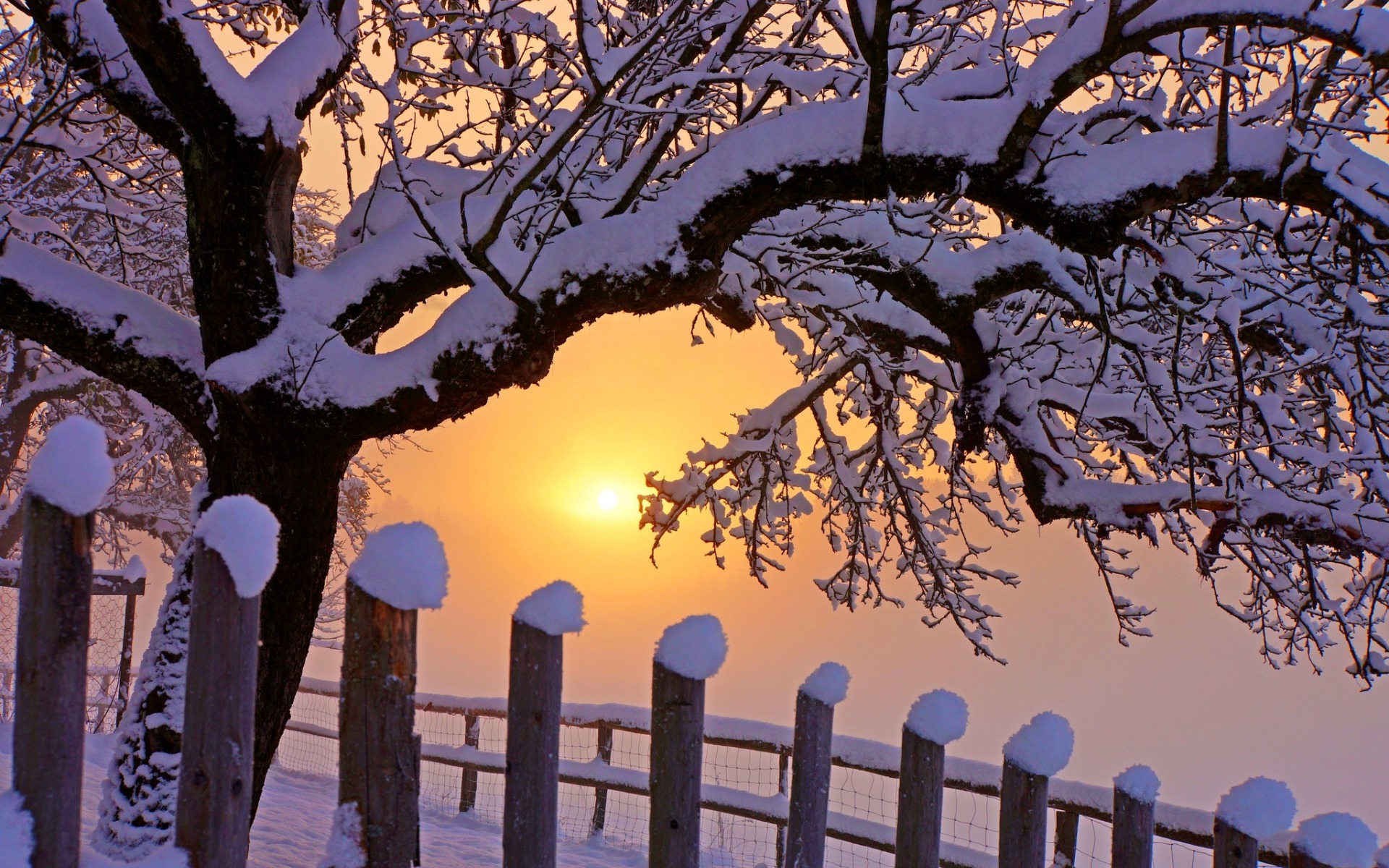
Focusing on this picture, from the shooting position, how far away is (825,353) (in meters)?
6.76

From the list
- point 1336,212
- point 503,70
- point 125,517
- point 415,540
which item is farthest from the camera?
point 125,517

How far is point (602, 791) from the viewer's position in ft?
27.6

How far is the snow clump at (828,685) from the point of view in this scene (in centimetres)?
265

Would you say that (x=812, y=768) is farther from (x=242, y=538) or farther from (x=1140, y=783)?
(x=242, y=538)

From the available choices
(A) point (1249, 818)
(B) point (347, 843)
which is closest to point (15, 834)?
(B) point (347, 843)

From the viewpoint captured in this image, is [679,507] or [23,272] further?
[679,507]

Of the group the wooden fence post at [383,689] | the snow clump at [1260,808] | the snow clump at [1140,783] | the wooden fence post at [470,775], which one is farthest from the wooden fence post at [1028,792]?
the wooden fence post at [470,775]

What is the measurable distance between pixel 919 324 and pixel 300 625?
4.26 m

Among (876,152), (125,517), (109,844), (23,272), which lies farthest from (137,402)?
(876,152)

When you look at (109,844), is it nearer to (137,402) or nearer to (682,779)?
(682,779)

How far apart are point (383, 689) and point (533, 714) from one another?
393 mm

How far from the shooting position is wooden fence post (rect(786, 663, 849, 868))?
2.65 m

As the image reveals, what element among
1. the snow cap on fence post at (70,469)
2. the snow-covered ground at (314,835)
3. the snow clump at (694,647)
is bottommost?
the snow-covered ground at (314,835)

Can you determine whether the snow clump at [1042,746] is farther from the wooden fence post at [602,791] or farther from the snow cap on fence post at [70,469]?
the wooden fence post at [602,791]
